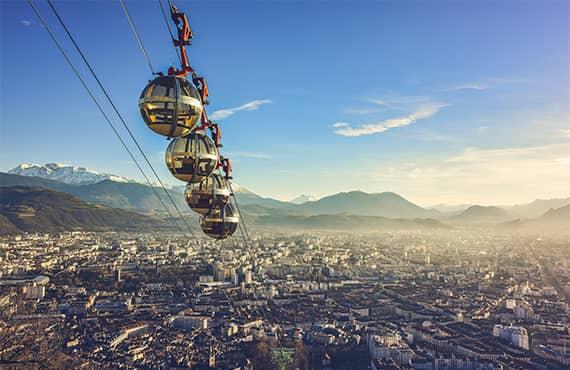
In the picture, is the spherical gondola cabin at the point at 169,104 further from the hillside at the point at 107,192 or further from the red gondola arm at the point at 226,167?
the hillside at the point at 107,192

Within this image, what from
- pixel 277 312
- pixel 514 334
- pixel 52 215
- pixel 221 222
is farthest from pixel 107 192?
pixel 221 222

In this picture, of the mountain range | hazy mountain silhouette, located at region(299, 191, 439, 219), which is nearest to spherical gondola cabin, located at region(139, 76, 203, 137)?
the mountain range

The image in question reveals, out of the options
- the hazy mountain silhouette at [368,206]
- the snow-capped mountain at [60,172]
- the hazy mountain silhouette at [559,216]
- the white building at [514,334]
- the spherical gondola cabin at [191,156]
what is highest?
the snow-capped mountain at [60,172]

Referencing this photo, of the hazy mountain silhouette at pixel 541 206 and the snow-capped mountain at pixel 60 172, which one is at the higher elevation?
the snow-capped mountain at pixel 60 172

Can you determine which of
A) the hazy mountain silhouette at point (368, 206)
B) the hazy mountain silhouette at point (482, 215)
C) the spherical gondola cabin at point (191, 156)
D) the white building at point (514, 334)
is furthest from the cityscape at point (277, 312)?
the hazy mountain silhouette at point (368, 206)

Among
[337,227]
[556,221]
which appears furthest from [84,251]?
[556,221]

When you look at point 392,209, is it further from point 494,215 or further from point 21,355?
point 21,355
